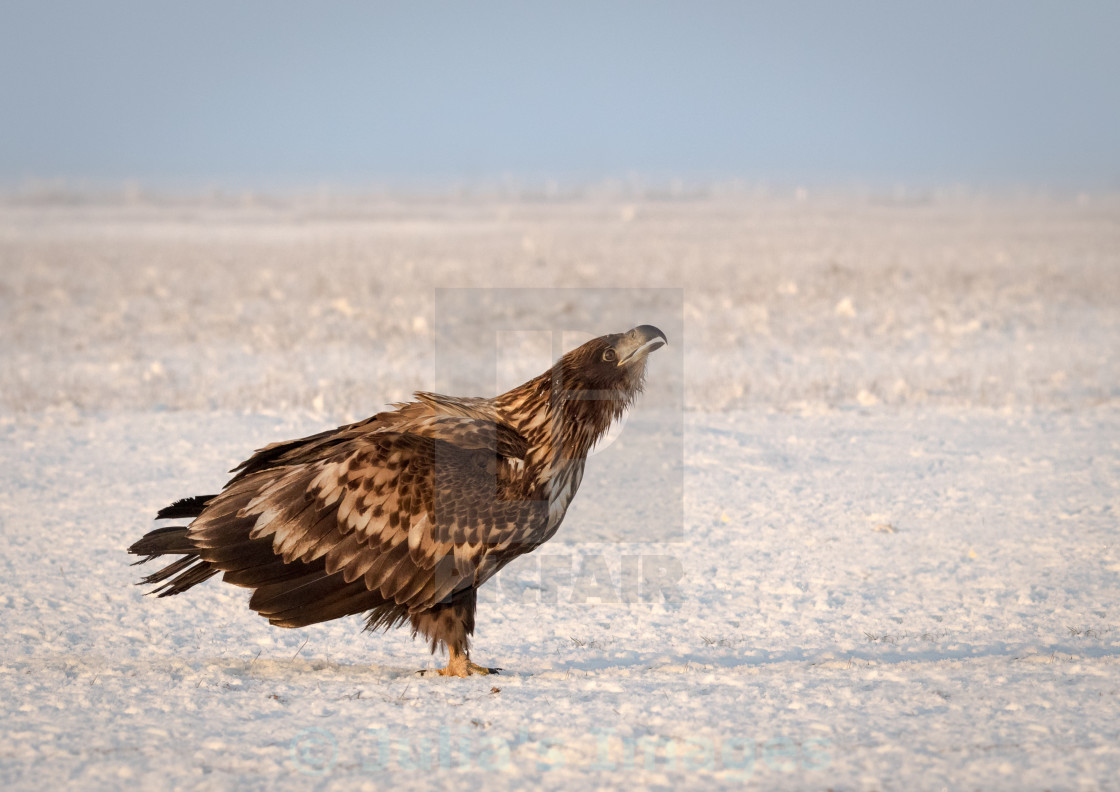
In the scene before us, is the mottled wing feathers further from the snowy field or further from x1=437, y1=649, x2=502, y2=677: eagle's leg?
the snowy field

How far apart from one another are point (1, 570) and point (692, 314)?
1452cm

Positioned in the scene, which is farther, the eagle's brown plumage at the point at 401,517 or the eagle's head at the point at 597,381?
the eagle's head at the point at 597,381

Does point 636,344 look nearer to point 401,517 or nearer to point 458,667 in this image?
point 401,517

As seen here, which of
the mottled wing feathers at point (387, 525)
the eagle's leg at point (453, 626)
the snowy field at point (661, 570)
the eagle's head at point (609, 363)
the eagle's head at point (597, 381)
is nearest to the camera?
the snowy field at point (661, 570)

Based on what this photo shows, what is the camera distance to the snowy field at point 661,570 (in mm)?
4387

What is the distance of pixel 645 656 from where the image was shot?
6051 millimetres

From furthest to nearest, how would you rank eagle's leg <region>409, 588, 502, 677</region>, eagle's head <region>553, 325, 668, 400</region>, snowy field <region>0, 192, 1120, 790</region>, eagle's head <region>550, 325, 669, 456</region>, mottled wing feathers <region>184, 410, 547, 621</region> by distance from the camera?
eagle's head <region>553, 325, 668, 400</region>, eagle's head <region>550, 325, 669, 456</region>, eagle's leg <region>409, 588, 502, 677</region>, mottled wing feathers <region>184, 410, 547, 621</region>, snowy field <region>0, 192, 1120, 790</region>

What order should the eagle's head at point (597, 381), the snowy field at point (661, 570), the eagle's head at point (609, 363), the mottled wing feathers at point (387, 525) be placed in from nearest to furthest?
the snowy field at point (661, 570) < the mottled wing feathers at point (387, 525) < the eagle's head at point (597, 381) < the eagle's head at point (609, 363)

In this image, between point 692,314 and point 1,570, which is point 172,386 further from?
point 692,314

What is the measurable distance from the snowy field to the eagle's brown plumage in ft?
1.30

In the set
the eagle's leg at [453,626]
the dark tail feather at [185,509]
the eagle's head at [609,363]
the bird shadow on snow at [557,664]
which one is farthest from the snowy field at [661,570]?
the eagle's head at [609,363]

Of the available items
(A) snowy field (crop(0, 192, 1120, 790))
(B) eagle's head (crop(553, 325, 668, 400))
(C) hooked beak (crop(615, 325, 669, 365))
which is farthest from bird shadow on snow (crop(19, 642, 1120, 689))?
(C) hooked beak (crop(615, 325, 669, 365))

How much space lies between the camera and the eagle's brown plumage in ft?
16.8

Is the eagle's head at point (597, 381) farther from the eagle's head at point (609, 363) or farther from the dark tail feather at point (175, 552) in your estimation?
the dark tail feather at point (175, 552)
